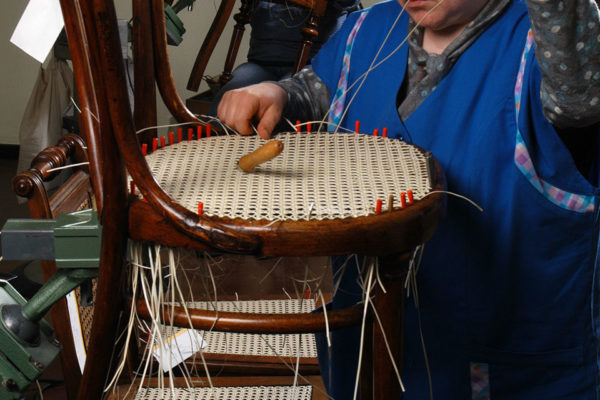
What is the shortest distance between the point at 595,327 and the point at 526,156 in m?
0.25

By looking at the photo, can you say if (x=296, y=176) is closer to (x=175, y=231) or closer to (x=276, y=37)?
(x=175, y=231)

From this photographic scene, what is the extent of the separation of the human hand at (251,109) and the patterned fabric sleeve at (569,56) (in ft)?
1.03

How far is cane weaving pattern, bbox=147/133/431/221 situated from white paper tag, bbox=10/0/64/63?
16cm

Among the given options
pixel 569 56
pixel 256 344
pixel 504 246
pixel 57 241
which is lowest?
pixel 256 344

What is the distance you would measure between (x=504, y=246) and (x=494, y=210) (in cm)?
5

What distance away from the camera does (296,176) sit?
0.64 m

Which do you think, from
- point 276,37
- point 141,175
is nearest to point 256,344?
point 141,175

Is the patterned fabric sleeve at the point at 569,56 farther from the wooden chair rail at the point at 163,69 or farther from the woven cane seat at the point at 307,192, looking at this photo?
the wooden chair rail at the point at 163,69

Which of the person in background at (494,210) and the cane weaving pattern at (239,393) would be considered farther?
the cane weaving pattern at (239,393)

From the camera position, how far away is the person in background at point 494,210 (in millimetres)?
743

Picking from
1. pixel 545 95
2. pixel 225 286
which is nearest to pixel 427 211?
pixel 545 95

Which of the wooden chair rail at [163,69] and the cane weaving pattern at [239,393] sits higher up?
the wooden chair rail at [163,69]

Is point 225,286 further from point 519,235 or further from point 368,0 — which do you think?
point 368,0

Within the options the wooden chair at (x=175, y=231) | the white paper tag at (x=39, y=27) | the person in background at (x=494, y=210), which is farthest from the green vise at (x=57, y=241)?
the person in background at (x=494, y=210)
